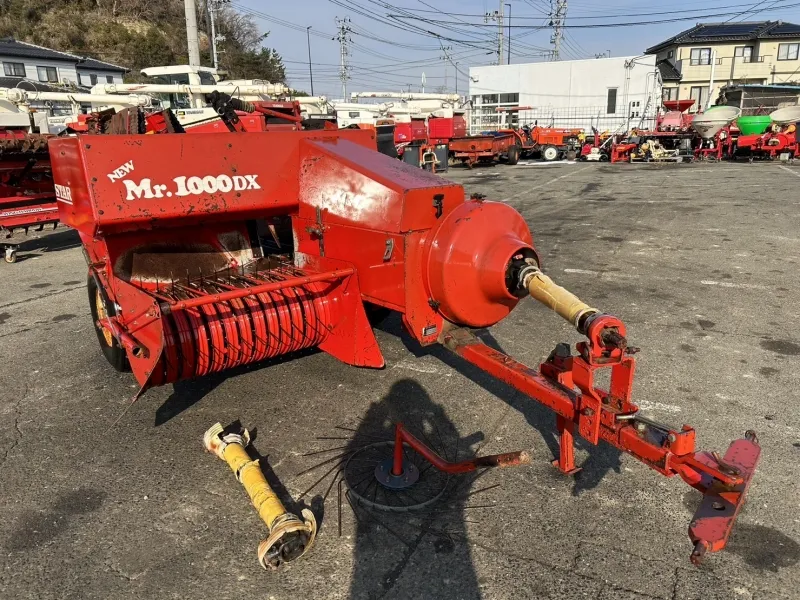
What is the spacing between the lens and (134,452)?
3.21m

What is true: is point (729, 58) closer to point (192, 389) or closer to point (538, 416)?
point (538, 416)

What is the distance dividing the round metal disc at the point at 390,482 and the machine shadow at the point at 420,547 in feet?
0.08

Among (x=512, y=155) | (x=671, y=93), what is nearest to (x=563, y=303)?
(x=512, y=155)

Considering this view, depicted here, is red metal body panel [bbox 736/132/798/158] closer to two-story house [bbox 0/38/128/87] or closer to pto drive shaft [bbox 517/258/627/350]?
pto drive shaft [bbox 517/258/627/350]

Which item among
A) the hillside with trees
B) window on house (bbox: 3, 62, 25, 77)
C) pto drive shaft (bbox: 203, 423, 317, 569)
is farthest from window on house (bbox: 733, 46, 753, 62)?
pto drive shaft (bbox: 203, 423, 317, 569)

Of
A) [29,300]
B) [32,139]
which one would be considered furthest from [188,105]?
[29,300]

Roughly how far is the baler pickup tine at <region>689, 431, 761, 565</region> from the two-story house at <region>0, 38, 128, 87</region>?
40495mm

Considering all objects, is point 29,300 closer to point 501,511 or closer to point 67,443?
point 67,443

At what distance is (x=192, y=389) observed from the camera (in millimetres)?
3889

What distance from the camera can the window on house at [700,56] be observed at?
44.8 meters

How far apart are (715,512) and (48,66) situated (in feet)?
147

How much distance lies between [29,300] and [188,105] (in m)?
14.6

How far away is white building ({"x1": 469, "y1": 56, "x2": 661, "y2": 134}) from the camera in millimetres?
37438

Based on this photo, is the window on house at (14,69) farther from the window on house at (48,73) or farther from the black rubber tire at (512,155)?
the black rubber tire at (512,155)
